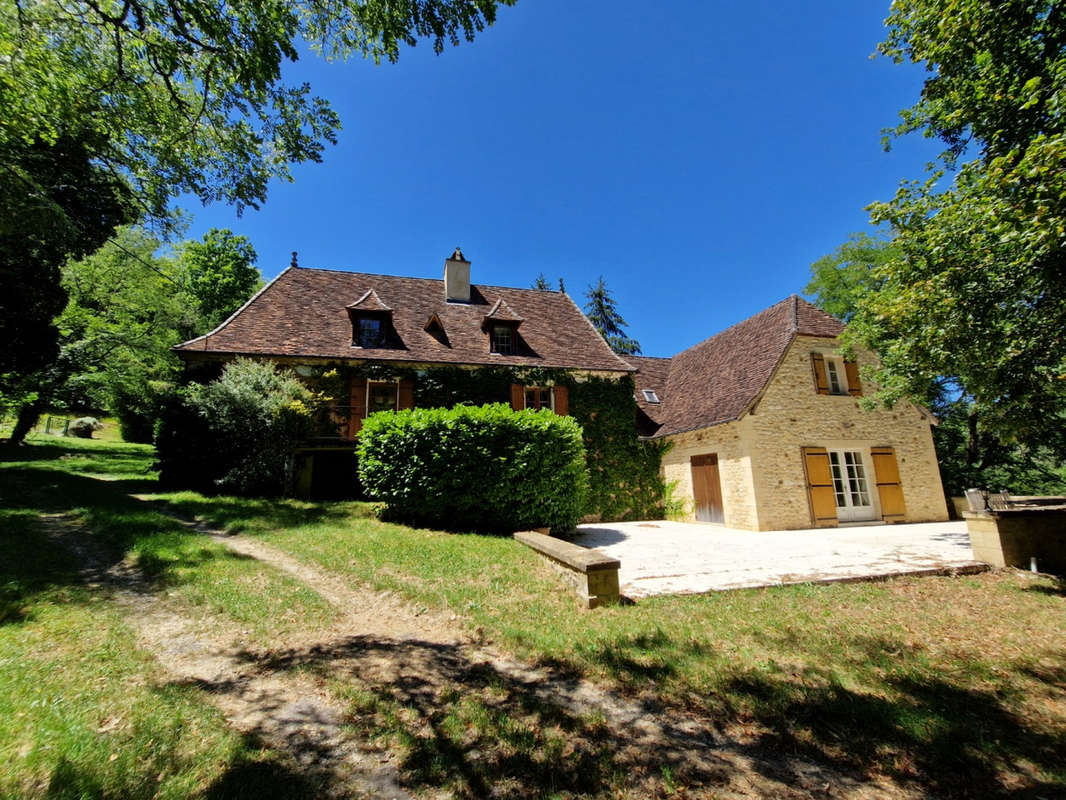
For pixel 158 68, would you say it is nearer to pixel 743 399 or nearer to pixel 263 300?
pixel 263 300

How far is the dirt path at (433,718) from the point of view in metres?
2.28

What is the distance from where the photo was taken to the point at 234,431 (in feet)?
35.1

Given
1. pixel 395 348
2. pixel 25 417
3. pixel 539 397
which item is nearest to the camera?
pixel 395 348

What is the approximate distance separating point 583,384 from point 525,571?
9513 millimetres

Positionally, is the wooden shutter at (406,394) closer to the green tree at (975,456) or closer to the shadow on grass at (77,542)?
the shadow on grass at (77,542)

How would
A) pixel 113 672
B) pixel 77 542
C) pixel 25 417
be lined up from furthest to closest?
pixel 25 417
pixel 77 542
pixel 113 672

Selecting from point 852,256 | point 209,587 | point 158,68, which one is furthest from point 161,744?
point 852,256

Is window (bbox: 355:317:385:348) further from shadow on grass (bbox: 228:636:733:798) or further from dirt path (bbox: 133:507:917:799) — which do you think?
shadow on grass (bbox: 228:636:733:798)

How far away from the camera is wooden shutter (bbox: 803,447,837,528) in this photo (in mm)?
11625

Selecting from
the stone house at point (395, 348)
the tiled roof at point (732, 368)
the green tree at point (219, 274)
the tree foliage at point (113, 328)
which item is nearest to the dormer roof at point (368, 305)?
the stone house at point (395, 348)

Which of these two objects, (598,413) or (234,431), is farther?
(598,413)

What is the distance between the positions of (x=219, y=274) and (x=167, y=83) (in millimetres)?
28990

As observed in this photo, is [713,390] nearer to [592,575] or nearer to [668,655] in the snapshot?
[592,575]

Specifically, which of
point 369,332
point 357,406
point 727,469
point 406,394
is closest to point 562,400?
point 406,394
